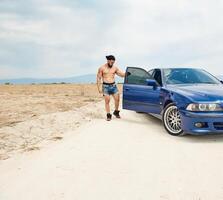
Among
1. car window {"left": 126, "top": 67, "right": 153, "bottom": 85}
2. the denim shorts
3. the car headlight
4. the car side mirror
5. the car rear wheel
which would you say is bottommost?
the car rear wheel

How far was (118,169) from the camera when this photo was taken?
477 centimetres

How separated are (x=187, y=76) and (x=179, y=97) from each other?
1629 millimetres

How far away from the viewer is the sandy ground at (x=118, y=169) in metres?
3.91

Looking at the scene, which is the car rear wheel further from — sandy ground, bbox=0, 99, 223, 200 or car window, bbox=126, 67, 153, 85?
car window, bbox=126, 67, 153, 85

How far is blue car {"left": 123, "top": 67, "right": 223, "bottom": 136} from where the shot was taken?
6582 mm

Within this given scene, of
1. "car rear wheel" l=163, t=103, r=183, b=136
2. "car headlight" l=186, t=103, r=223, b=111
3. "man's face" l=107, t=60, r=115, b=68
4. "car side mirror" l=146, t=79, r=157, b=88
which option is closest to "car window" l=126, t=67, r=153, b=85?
"car side mirror" l=146, t=79, r=157, b=88

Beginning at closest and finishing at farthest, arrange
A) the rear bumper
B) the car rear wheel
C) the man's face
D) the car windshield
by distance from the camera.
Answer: the rear bumper, the car rear wheel, the car windshield, the man's face

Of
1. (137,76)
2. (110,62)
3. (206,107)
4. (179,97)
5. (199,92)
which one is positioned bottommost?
(206,107)

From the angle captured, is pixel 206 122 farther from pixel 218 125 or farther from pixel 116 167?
pixel 116 167

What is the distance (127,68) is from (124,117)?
1.41 m

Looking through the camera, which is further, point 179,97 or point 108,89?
point 108,89

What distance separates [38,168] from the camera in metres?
4.93

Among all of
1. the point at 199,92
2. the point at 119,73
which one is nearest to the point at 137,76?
the point at 119,73

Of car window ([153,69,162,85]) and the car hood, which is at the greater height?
car window ([153,69,162,85])
